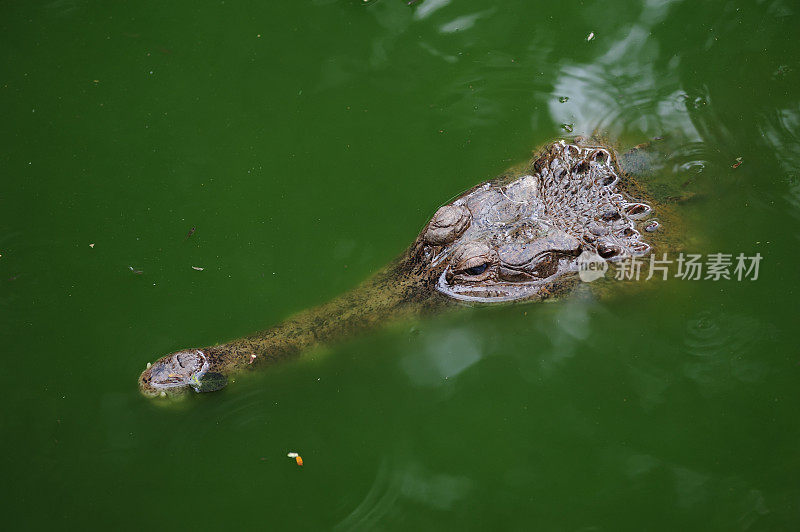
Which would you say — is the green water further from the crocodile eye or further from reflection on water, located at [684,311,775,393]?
the crocodile eye

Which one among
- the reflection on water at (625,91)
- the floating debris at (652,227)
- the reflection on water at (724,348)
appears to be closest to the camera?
the reflection on water at (724,348)

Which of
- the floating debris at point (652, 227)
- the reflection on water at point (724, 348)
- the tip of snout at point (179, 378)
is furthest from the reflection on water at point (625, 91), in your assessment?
the tip of snout at point (179, 378)

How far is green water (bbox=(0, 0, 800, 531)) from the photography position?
3.22m

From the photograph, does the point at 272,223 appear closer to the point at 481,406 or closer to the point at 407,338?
the point at 407,338

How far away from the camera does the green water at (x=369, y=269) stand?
3.22 meters

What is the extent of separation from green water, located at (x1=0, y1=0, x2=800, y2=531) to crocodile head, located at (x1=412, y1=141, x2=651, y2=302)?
8.8 inches

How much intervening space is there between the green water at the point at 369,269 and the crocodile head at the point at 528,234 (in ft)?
0.74

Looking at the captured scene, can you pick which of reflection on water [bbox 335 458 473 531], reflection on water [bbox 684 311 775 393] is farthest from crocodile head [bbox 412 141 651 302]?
reflection on water [bbox 335 458 473 531]

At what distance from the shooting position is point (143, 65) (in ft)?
15.0

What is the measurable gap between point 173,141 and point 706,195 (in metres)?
3.70

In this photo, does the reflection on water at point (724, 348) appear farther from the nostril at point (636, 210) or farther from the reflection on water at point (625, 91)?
the reflection on water at point (625, 91)

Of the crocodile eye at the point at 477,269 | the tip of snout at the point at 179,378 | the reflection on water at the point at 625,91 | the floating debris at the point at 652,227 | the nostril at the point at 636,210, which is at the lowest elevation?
the tip of snout at the point at 179,378

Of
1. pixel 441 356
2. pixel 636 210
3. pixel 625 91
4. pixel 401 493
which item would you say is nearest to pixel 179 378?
pixel 401 493

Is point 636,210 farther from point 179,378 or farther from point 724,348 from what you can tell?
point 179,378
